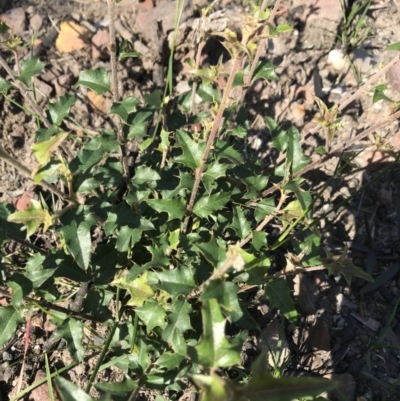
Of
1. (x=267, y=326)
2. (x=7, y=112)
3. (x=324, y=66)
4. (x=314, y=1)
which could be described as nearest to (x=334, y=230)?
(x=267, y=326)

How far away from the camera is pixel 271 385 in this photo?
1.19 metres

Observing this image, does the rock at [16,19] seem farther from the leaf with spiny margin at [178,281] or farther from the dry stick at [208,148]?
the leaf with spiny margin at [178,281]

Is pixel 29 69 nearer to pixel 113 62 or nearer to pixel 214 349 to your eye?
pixel 113 62

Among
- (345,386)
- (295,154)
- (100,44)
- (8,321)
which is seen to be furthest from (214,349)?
(100,44)

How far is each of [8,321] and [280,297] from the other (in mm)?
1203

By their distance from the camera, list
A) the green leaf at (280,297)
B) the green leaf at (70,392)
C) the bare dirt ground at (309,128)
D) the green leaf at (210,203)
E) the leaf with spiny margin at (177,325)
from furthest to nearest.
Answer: the bare dirt ground at (309,128), the green leaf at (210,203), the green leaf at (280,297), the leaf with spiny margin at (177,325), the green leaf at (70,392)

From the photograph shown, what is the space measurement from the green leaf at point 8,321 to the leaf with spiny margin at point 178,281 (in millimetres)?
640

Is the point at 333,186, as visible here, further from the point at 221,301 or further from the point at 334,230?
the point at 221,301

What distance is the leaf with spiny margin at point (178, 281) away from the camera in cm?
203

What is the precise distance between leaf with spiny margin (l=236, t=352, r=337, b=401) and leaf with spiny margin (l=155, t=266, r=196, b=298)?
86cm

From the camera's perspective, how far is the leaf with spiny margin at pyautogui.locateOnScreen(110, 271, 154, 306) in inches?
89.0

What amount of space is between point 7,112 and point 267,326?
2.22 metres

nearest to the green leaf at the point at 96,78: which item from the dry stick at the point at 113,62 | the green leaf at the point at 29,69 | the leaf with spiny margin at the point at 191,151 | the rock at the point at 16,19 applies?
the dry stick at the point at 113,62

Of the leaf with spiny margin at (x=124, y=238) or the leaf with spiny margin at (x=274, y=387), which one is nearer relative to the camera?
the leaf with spiny margin at (x=274, y=387)
